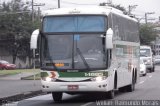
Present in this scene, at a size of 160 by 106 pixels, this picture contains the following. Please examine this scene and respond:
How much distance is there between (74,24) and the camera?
65.6 feet

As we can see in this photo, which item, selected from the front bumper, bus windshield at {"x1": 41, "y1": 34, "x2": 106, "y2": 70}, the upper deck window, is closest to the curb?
the front bumper

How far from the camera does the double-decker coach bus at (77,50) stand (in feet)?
63.3

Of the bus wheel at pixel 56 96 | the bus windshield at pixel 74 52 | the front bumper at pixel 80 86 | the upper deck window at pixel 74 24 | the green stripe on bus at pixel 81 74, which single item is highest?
the upper deck window at pixel 74 24

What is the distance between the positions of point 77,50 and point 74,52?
134 millimetres

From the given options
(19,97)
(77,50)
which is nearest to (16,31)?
(19,97)

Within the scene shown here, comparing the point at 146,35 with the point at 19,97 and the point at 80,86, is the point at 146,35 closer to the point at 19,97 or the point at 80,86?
the point at 19,97

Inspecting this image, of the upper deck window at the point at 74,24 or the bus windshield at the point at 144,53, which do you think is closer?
the upper deck window at the point at 74,24

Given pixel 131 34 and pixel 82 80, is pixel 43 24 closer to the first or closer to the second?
pixel 82 80

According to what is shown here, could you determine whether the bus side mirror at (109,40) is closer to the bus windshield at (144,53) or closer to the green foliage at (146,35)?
the bus windshield at (144,53)

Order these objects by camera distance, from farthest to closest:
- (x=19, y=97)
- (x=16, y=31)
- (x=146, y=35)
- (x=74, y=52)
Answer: (x=146, y=35)
(x=16, y=31)
(x=19, y=97)
(x=74, y=52)

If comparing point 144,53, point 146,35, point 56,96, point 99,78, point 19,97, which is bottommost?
point 146,35

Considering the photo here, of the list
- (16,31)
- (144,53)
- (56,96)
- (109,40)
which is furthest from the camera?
(16,31)

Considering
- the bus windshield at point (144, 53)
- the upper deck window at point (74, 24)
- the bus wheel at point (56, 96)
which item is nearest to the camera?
the upper deck window at point (74, 24)

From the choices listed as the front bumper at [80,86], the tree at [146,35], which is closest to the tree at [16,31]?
the tree at [146,35]
